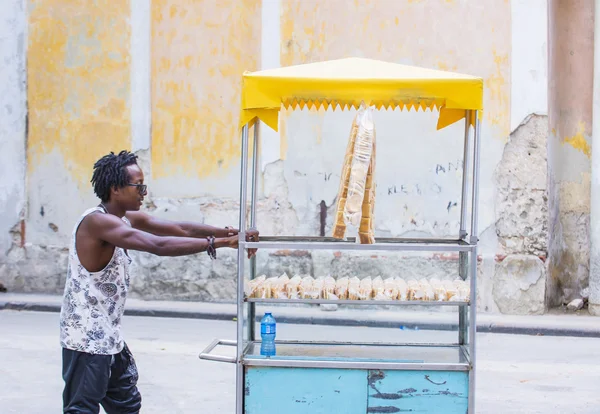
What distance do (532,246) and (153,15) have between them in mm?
5663

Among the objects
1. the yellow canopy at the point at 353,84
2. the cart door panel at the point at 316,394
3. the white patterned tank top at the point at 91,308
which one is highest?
the yellow canopy at the point at 353,84

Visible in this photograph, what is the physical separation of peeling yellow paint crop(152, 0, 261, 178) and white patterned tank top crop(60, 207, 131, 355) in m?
6.72

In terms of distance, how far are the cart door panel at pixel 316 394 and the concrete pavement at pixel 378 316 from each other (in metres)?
5.20

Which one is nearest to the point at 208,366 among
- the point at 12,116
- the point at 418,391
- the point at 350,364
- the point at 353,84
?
the point at 350,364

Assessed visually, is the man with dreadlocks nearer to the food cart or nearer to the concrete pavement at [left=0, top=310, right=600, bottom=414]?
the food cart

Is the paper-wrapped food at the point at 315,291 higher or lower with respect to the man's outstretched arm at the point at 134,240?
lower

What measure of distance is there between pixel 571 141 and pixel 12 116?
24.5 feet

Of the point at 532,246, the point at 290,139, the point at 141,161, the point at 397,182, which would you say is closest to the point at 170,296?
the point at 141,161

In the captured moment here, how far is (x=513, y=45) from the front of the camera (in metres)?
10.1

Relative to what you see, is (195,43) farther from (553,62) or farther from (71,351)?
(71,351)

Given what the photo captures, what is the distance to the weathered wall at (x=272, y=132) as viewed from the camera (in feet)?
33.1

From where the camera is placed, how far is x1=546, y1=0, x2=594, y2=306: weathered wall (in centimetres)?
1068

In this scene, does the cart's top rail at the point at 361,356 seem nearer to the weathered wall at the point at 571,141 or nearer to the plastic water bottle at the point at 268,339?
the plastic water bottle at the point at 268,339

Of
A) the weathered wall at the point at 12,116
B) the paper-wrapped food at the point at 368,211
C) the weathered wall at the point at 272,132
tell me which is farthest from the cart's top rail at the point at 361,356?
the weathered wall at the point at 12,116
